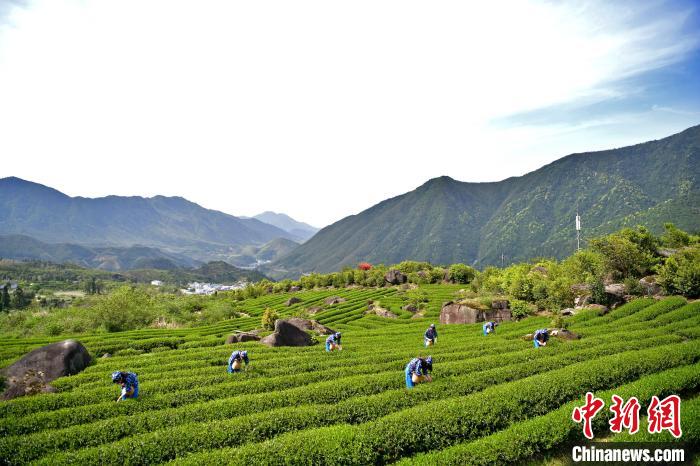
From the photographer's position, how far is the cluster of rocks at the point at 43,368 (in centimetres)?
1894

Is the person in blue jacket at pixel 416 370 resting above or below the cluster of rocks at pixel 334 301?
above

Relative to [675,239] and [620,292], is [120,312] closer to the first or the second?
[620,292]

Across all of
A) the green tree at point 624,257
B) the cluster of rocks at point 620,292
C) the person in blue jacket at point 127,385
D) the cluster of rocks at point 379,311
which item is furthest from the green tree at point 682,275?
the person in blue jacket at point 127,385

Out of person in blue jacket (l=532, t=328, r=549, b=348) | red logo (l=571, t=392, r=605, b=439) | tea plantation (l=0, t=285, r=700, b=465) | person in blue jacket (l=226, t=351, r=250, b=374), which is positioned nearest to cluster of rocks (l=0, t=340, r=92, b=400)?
tea plantation (l=0, t=285, r=700, b=465)

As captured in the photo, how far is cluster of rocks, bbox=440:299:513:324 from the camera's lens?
143 feet

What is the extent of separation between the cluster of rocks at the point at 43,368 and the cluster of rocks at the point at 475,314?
37.8 meters

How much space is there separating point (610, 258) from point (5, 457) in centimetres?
5273

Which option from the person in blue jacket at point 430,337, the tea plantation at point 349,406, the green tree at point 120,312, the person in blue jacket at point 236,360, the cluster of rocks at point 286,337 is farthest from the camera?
the green tree at point 120,312

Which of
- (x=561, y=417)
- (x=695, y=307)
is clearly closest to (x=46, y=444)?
(x=561, y=417)

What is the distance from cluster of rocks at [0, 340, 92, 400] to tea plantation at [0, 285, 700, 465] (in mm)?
1288

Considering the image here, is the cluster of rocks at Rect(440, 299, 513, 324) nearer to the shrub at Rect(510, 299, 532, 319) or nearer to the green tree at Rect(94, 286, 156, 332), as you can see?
the shrub at Rect(510, 299, 532, 319)

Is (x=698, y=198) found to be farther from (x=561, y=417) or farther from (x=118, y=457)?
(x=118, y=457)

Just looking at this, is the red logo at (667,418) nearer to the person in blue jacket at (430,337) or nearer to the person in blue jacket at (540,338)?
the person in blue jacket at (540,338)

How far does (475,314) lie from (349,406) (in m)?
32.0
